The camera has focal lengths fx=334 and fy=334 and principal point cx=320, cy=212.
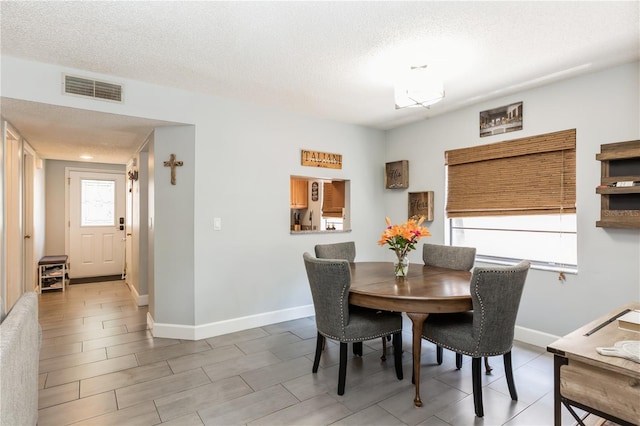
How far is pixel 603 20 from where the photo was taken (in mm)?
2123

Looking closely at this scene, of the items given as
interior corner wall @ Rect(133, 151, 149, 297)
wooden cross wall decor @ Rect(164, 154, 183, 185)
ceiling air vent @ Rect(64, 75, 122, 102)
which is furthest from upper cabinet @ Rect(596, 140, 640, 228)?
interior corner wall @ Rect(133, 151, 149, 297)

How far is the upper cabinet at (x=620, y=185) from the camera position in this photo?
2.55 meters

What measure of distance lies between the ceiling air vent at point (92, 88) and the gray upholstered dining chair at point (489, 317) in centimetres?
327

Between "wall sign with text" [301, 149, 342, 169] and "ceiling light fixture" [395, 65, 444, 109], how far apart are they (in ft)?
5.73

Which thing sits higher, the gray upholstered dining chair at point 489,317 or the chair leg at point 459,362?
the gray upholstered dining chair at point 489,317

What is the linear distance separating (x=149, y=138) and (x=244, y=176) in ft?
3.95

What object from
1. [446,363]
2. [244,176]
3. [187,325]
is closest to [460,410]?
[446,363]

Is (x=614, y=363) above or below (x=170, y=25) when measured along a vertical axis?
below

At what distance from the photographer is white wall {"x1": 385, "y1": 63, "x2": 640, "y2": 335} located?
271cm

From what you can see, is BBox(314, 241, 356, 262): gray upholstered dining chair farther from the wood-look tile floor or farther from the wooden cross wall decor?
the wooden cross wall decor

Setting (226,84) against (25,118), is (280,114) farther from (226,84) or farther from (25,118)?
(25,118)

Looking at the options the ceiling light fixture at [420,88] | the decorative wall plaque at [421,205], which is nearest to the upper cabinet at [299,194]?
the decorative wall plaque at [421,205]

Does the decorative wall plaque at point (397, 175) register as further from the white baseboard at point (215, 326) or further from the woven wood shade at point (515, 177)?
the white baseboard at point (215, 326)

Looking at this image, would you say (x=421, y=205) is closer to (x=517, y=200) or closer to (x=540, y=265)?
(x=517, y=200)
